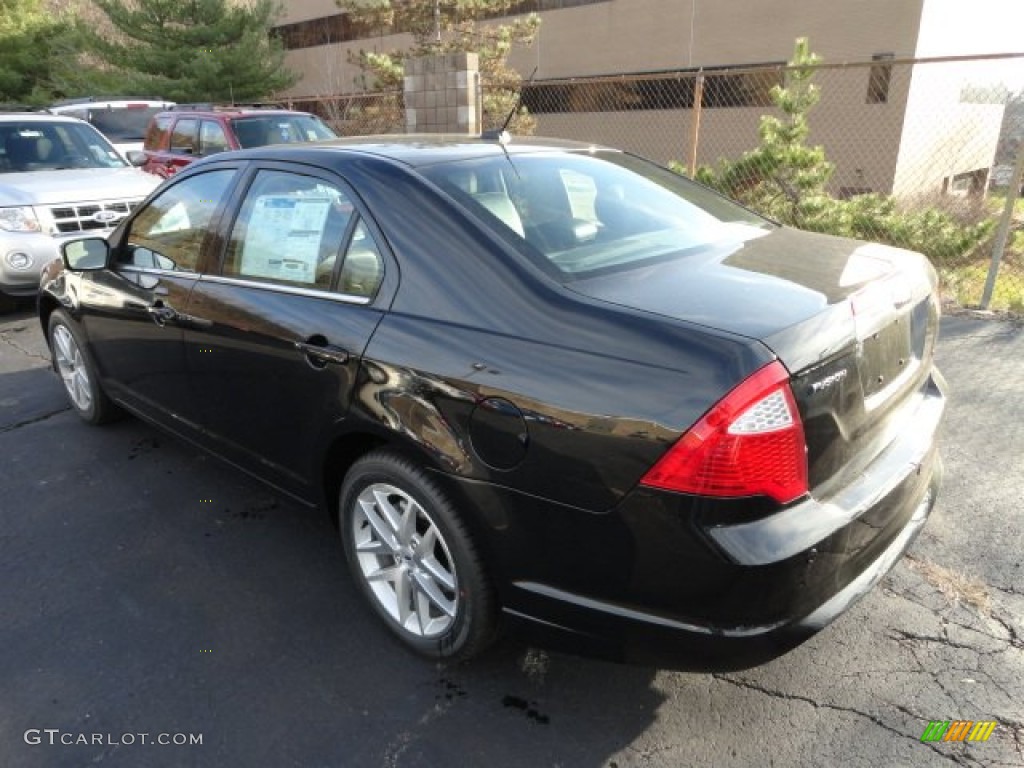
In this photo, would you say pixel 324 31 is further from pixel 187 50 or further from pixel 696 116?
pixel 696 116

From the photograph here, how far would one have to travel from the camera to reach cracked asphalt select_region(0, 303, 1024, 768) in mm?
2160

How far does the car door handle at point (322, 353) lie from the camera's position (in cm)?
243

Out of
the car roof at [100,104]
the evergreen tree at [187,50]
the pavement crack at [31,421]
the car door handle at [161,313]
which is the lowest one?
the pavement crack at [31,421]

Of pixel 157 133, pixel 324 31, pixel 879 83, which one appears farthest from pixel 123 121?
pixel 324 31

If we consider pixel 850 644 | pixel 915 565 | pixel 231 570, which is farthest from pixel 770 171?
pixel 231 570

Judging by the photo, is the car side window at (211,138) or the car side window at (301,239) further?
the car side window at (211,138)

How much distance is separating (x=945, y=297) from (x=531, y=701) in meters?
6.08

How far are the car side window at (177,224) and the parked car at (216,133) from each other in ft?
19.8

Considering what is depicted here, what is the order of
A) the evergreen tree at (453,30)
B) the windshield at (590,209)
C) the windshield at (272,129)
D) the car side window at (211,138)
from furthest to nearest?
the evergreen tree at (453,30), the windshield at (272,129), the car side window at (211,138), the windshield at (590,209)

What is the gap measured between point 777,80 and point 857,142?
2499 mm

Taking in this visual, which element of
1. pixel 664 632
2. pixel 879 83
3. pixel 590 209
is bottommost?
pixel 664 632

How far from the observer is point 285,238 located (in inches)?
110

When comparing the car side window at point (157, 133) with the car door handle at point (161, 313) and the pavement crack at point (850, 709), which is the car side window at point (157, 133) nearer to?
the car door handle at point (161, 313)

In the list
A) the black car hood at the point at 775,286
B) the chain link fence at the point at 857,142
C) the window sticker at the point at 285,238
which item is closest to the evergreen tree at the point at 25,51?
the chain link fence at the point at 857,142
